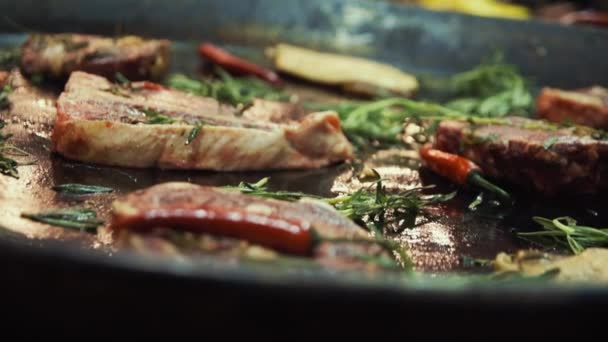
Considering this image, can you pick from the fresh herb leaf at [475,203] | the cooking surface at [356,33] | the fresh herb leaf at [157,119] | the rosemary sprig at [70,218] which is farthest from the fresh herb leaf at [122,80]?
the fresh herb leaf at [475,203]

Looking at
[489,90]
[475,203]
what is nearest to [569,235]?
[475,203]

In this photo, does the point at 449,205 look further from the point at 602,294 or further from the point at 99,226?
the point at 602,294

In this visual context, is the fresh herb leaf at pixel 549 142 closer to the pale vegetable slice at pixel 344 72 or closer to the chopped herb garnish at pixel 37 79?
the pale vegetable slice at pixel 344 72

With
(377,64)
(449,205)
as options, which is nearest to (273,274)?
(449,205)

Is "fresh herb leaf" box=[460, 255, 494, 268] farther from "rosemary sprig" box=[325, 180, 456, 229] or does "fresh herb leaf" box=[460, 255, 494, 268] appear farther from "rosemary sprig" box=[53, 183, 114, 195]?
"rosemary sprig" box=[53, 183, 114, 195]

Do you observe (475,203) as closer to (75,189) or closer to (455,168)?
(455,168)

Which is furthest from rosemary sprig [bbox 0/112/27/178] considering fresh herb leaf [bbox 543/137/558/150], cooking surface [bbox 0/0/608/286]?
fresh herb leaf [bbox 543/137/558/150]
